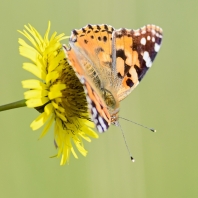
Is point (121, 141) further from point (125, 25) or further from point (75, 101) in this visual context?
point (75, 101)

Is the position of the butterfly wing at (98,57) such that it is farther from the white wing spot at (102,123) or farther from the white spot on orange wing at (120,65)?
the white wing spot at (102,123)

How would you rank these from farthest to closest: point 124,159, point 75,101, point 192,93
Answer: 1. point 192,93
2. point 124,159
3. point 75,101

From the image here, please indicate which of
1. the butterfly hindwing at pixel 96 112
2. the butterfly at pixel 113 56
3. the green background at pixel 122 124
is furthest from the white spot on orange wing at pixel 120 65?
the green background at pixel 122 124

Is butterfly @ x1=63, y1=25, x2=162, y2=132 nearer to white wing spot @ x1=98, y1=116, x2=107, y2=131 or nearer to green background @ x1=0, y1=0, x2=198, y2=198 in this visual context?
white wing spot @ x1=98, y1=116, x2=107, y2=131

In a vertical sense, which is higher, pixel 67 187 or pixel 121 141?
pixel 121 141

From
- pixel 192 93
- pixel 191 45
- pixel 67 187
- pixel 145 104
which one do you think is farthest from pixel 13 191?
pixel 191 45

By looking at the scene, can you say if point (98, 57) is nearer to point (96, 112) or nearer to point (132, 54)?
point (132, 54)
